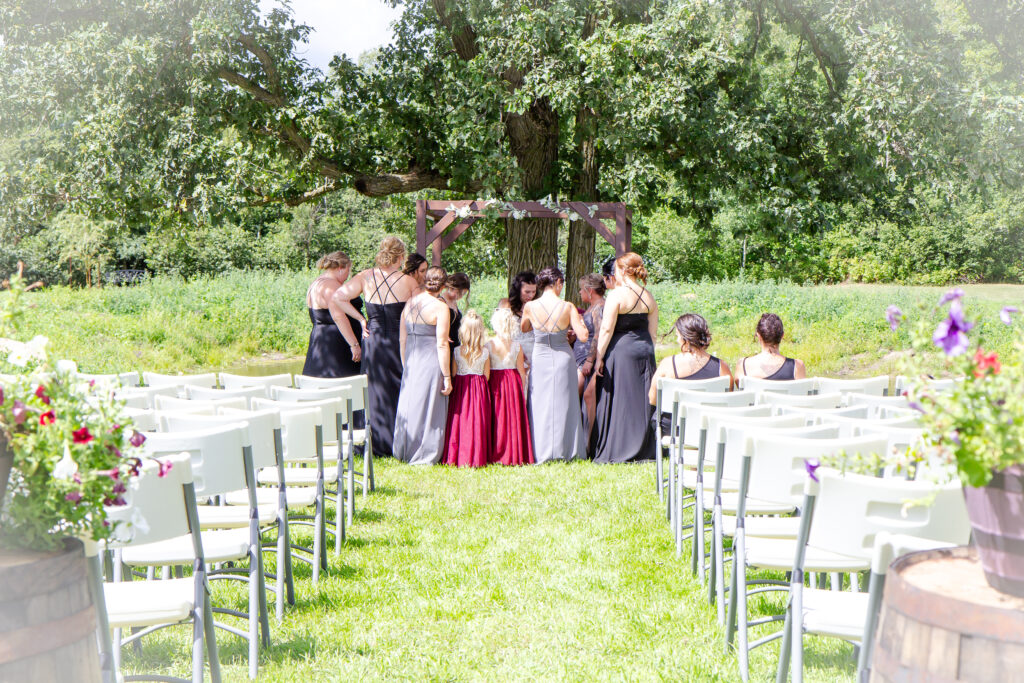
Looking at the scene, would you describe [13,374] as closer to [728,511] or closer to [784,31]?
[728,511]

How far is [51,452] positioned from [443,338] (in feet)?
19.1

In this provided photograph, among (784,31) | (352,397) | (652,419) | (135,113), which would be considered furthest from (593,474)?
(784,31)

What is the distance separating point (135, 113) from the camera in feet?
35.0

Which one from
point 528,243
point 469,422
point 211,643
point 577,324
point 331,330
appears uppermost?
point 528,243

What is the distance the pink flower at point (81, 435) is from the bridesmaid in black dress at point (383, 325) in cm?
611

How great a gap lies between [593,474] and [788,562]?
161 inches

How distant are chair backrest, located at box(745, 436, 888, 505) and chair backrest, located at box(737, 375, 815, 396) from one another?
2.49 metres

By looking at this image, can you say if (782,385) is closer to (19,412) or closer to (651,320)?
(651,320)

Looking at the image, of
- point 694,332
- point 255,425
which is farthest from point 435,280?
point 255,425

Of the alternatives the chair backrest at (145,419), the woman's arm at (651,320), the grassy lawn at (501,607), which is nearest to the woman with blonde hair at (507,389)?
the woman's arm at (651,320)

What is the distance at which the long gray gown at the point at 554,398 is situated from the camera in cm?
814

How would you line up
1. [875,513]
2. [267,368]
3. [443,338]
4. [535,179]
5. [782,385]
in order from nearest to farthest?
1. [875,513]
2. [782,385]
3. [443,338]
4. [535,179]
5. [267,368]

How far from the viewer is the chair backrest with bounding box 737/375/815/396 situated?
6.03 metres

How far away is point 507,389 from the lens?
8141mm
